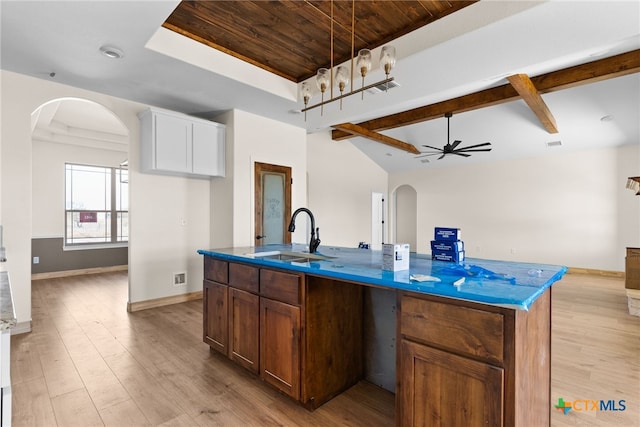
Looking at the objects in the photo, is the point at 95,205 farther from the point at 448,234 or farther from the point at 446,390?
the point at 446,390

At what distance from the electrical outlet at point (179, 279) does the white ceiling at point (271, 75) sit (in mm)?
2393

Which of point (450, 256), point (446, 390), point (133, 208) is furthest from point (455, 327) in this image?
point (133, 208)

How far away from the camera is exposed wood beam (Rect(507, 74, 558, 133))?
3.83m

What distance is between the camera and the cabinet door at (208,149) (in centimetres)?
441

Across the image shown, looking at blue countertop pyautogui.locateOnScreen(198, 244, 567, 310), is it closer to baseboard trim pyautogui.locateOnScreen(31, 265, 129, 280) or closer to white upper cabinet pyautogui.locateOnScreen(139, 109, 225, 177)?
white upper cabinet pyautogui.locateOnScreen(139, 109, 225, 177)

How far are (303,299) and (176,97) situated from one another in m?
3.46

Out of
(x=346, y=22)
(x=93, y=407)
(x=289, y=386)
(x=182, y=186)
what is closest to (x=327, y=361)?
(x=289, y=386)

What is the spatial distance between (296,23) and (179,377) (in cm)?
320

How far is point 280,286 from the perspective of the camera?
2.10 metres

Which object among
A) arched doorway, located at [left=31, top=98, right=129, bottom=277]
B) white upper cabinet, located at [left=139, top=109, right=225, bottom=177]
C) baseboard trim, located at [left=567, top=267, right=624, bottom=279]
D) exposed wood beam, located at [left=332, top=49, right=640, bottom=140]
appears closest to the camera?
exposed wood beam, located at [left=332, top=49, right=640, bottom=140]

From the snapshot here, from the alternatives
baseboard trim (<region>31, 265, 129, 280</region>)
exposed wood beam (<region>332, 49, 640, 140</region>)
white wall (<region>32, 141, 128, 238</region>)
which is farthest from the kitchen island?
white wall (<region>32, 141, 128, 238</region>)

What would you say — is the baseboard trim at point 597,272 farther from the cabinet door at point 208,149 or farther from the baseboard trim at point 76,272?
the baseboard trim at point 76,272

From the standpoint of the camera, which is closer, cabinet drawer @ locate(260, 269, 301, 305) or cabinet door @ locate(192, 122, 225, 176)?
cabinet drawer @ locate(260, 269, 301, 305)

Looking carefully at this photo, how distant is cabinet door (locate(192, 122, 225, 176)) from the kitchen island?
2.22 m
